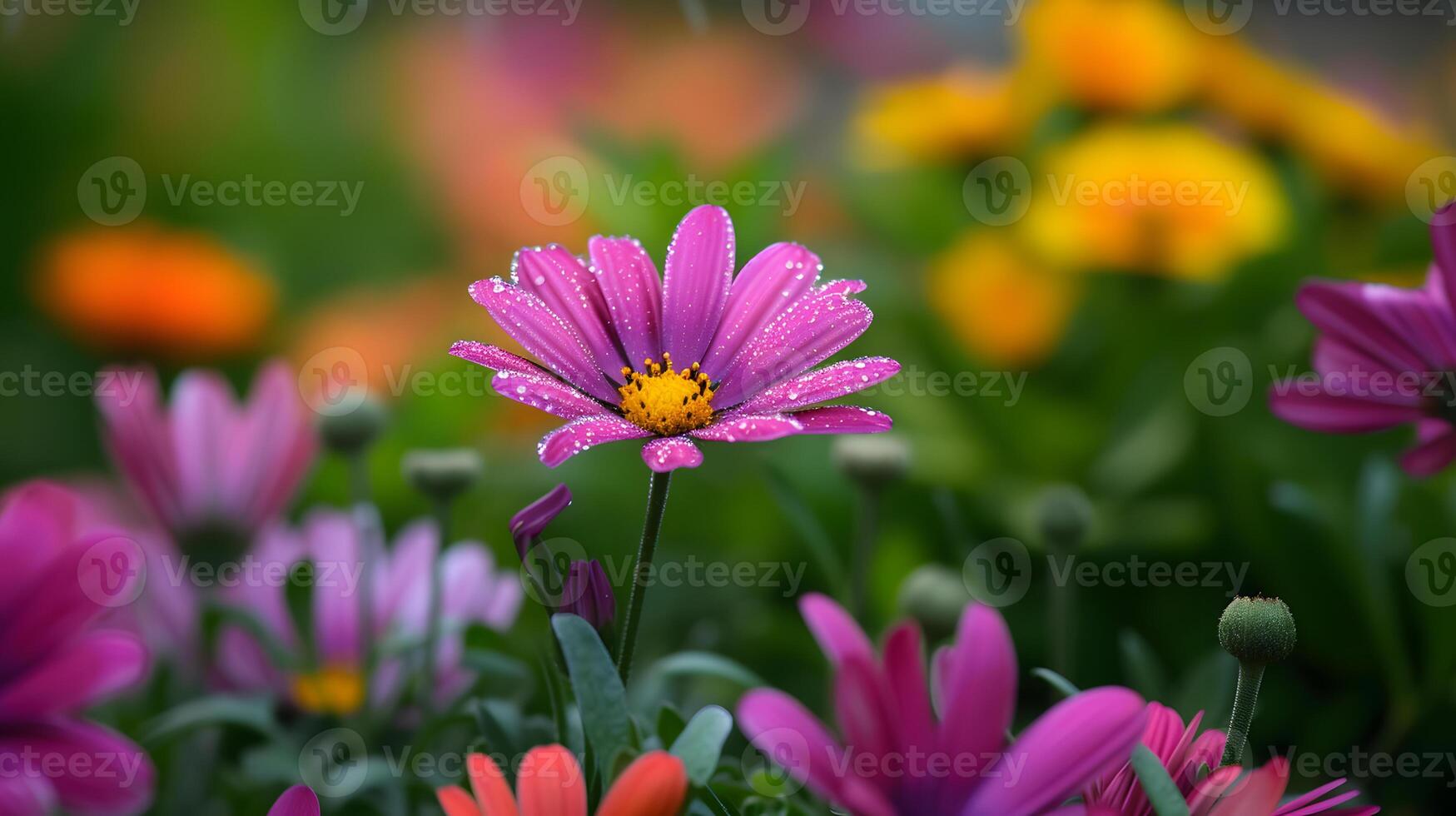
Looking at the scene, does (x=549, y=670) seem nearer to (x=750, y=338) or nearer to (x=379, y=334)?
(x=750, y=338)

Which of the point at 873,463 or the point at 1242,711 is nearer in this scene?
the point at 1242,711

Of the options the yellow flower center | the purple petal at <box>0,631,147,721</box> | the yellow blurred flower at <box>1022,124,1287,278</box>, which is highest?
the yellow blurred flower at <box>1022,124,1287,278</box>

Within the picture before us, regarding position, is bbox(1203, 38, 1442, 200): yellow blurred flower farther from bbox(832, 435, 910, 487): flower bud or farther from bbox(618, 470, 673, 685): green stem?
bbox(618, 470, 673, 685): green stem

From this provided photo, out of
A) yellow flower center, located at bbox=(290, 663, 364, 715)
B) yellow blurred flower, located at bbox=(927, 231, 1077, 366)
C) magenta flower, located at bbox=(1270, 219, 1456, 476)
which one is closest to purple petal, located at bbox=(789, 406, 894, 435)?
magenta flower, located at bbox=(1270, 219, 1456, 476)

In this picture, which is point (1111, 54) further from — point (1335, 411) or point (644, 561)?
point (644, 561)

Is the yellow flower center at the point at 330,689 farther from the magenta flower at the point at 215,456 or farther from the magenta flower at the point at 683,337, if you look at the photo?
the magenta flower at the point at 683,337

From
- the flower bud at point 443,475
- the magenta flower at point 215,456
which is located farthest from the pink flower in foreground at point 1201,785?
the magenta flower at point 215,456

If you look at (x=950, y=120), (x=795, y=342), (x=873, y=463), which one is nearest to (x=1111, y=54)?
(x=950, y=120)
